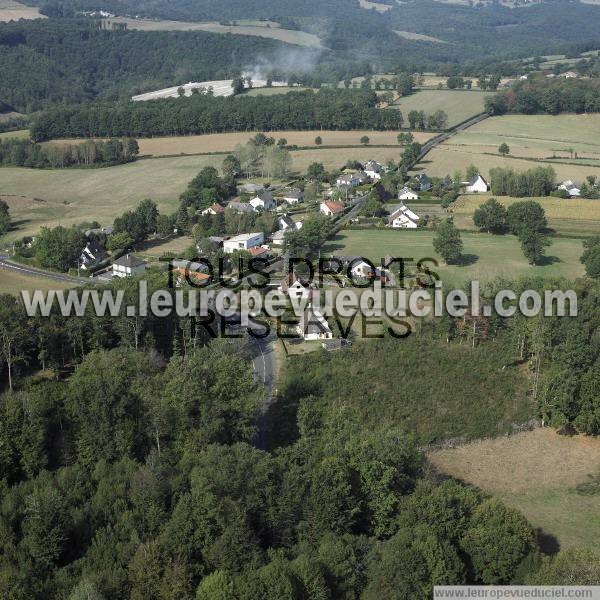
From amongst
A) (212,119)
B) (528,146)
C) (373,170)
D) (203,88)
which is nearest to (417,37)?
(203,88)

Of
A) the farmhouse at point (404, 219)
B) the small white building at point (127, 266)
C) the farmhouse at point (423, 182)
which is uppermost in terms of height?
the farmhouse at point (423, 182)

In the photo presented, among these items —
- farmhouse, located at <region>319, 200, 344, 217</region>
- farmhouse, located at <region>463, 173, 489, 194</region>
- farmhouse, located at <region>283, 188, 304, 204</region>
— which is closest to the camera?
farmhouse, located at <region>319, 200, 344, 217</region>

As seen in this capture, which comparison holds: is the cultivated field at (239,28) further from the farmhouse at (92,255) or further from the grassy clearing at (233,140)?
the farmhouse at (92,255)

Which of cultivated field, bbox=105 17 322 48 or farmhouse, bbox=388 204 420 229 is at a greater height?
cultivated field, bbox=105 17 322 48

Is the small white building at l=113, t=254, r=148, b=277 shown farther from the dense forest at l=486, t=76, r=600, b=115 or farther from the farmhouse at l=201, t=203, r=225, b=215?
the dense forest at l=486, t=76, r=600, b=115

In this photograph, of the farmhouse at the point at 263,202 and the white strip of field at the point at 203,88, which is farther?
the white strip of field at the point at 203,88

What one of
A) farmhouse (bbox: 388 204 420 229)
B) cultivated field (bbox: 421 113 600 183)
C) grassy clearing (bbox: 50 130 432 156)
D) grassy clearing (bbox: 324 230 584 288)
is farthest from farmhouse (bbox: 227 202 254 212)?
grassy clearing (bbox: 50 130 432 156)

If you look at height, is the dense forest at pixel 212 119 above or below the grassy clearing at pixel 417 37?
below

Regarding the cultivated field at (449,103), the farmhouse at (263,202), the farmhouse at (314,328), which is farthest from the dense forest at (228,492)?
the cultivated field at (449,103)
